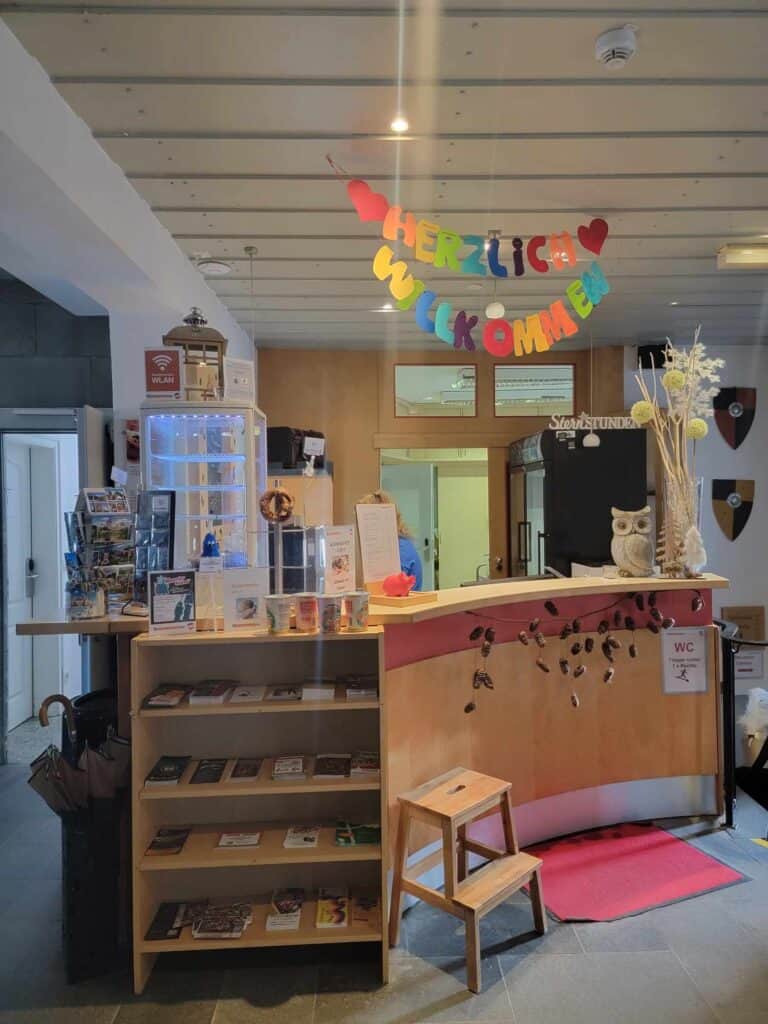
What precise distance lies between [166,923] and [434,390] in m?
4.57

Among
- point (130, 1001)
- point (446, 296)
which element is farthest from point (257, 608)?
point (446, 296)

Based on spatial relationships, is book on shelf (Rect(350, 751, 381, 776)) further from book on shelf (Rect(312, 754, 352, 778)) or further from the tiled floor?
the tiled floor

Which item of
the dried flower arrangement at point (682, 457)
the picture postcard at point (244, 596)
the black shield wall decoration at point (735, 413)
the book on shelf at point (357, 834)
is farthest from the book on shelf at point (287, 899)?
the black shield wall decoration at point (735, 413)

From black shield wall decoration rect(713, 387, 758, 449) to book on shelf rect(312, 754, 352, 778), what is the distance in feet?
15.5

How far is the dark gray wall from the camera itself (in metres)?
4.45

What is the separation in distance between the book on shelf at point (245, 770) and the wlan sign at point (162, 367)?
173 centimetres

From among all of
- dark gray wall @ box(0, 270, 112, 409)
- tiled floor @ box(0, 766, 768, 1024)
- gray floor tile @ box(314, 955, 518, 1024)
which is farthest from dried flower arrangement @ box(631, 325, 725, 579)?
dark gray wall @ box(0, 270, 112, 409)

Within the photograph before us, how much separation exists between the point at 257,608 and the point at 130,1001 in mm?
1273

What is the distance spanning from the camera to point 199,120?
247 centimetres

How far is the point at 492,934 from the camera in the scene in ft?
8.31

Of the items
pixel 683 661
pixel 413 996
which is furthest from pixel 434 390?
pixel 413 996

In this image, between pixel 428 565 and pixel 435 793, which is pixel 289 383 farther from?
pixel 435 793

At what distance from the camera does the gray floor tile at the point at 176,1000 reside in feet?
6.95

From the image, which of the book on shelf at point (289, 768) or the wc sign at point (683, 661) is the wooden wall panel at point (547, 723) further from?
the book on shelf at point (289, 768)
